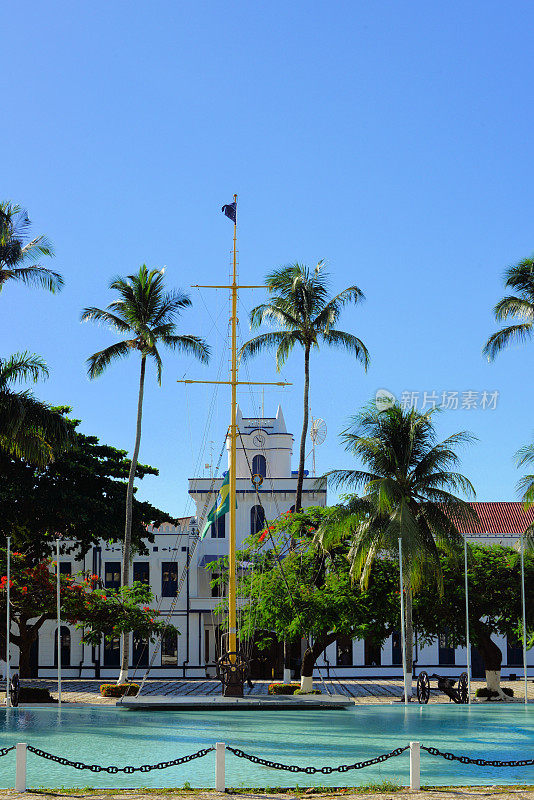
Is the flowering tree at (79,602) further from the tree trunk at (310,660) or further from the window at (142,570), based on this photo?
the window at (142,570)

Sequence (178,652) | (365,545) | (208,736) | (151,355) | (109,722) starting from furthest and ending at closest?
(178,652) < (151,355) < (365,545) < (109,722) < (208,736)

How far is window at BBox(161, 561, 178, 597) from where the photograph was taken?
5275 cm

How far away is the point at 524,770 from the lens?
16219 millimetres

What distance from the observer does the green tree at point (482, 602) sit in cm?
3509

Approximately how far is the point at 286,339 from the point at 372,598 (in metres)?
12.0

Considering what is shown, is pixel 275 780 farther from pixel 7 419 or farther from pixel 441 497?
pixel 441 497

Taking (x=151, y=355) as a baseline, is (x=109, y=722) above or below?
below

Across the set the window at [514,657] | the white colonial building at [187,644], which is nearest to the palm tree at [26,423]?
the white colonial building at [187,644]

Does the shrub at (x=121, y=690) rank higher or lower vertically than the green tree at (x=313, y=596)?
lower

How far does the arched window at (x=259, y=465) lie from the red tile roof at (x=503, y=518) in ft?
44.5

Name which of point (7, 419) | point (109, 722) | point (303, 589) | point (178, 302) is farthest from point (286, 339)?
point (109, 722)

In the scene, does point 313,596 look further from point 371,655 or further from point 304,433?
point 371,655

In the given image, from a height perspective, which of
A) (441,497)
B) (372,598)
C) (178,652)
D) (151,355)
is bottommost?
(178,652)

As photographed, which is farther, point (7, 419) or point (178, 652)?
point (178, 652)
